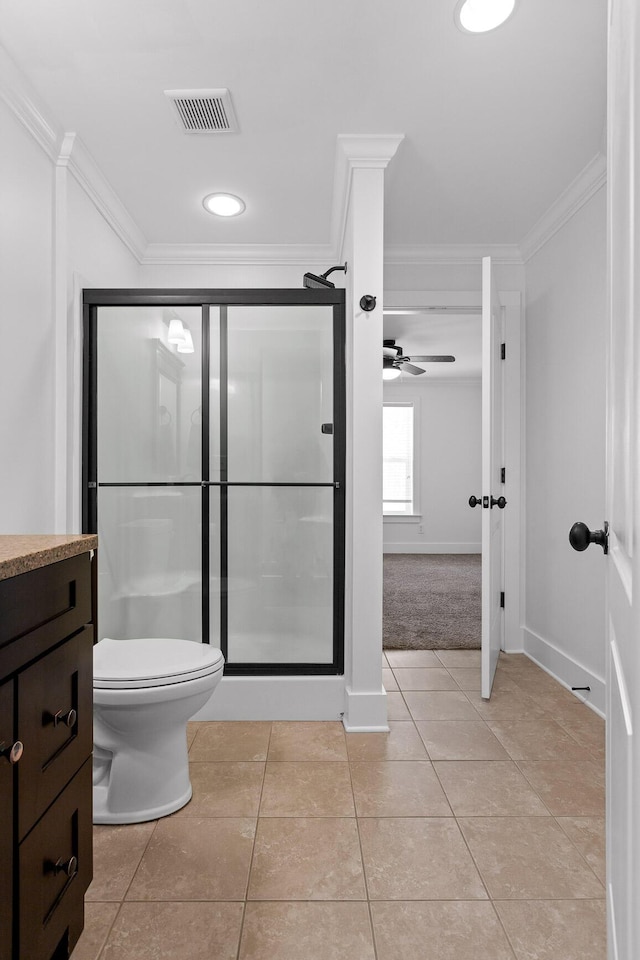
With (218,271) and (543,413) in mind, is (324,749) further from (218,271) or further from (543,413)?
(218,271)

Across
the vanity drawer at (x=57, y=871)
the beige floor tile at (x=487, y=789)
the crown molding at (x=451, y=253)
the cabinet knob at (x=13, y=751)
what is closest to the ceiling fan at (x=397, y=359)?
the crown molding at (x=451, y=253)

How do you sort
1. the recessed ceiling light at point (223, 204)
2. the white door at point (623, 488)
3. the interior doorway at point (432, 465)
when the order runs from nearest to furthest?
the white door at point (623, 488) < the recessed ceiling light at point (223, 204) < the interior doorway at point (432, 465)

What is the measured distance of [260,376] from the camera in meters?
2.73

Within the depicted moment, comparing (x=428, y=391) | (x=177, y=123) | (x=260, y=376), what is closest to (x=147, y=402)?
(x=260, y=376)

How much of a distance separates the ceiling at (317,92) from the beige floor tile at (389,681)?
2.52 m

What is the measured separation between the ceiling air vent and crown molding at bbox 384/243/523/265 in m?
1.45

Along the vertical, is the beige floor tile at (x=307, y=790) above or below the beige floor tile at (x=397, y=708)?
above

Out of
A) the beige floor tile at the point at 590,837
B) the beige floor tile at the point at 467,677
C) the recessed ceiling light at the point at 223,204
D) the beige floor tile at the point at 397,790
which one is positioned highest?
the recessed ceiling light at the point at 223,204

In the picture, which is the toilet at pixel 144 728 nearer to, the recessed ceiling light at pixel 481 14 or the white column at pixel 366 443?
the white column at pixel 366 443

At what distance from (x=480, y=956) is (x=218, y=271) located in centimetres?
345

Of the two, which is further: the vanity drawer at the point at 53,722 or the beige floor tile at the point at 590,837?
the beige floor tile at the point at 590,837

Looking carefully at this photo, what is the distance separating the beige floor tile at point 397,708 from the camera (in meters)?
2.66

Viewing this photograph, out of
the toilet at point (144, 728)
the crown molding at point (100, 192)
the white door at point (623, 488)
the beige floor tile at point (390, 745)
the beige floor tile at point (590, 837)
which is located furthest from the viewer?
the crown molding at point (100, 192)

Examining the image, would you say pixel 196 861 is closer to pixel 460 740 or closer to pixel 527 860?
pixel 527 860
